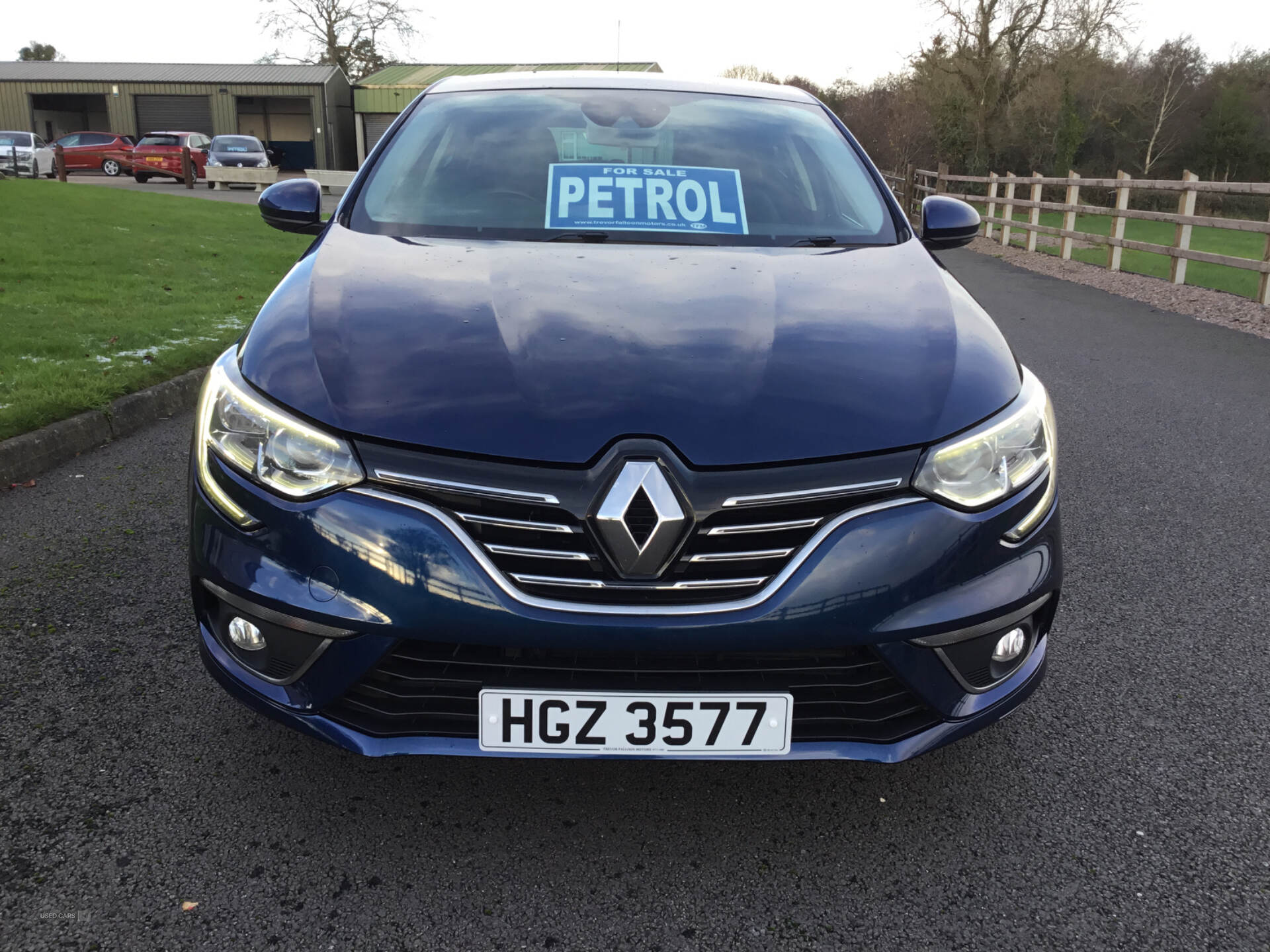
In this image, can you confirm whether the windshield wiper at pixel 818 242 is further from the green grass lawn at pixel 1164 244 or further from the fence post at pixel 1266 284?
the green grass lawn at pixel 1164 244

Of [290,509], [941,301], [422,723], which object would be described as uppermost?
[941,301]

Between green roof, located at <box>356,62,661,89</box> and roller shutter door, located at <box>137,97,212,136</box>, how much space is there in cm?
836

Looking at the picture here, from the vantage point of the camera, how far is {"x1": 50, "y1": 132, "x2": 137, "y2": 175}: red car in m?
34.2

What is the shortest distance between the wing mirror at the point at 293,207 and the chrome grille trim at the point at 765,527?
195 centimetres

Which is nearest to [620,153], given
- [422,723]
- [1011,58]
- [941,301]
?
[941,301]

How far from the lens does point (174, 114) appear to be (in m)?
48.7

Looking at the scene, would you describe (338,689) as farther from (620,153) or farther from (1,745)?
(620,153)

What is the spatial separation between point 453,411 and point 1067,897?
54.3 inches

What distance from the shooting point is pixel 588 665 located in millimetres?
1731

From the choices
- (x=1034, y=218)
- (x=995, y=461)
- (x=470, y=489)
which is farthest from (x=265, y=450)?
(x=1034, y=218)

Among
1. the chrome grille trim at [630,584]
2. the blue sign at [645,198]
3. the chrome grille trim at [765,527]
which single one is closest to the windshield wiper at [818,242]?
the blue sign at [645,198]

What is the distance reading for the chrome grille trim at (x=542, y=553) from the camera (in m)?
1.69

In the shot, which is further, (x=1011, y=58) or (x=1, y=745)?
(x=1011, y=58)

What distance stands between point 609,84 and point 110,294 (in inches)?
A: 241
